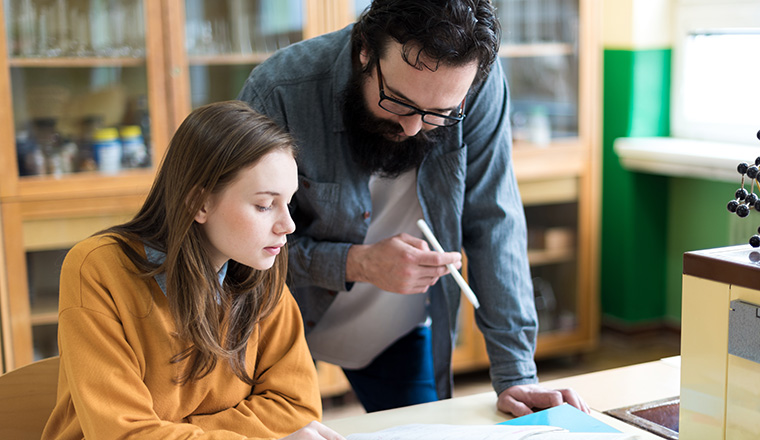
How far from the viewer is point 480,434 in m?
1.10

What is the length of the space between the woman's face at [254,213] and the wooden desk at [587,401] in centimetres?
31

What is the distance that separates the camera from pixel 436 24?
1.22 metres

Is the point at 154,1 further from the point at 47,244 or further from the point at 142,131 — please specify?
the point at 47,244

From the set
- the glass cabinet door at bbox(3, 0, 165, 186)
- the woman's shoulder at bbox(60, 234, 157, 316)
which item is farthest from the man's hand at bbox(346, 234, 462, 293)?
the glass cabinet door at bbox(3, 0, 165, 186)

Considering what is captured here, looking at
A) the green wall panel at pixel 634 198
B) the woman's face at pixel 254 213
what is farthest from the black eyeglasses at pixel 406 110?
the green wall panel at pixel 634 198

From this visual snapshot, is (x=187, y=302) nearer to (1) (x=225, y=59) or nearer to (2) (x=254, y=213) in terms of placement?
(2) (x=254, y=213)

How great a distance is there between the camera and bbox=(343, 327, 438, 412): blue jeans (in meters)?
1.69

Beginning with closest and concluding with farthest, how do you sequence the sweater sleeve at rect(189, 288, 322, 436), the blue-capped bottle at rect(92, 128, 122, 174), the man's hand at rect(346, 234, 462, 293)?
the sweater sleeve at rect(189, 288, 322, 436), the man's hand at rect(346, 234, 462, 293), the blue-capped bottle at rect(92, 128, 122, 174)

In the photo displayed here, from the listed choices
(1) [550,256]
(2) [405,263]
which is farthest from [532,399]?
(1) [550,256]

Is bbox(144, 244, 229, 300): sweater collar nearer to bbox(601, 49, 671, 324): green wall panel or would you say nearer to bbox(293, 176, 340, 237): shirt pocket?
bbox(293, 176, 340, 237): shirt pocket

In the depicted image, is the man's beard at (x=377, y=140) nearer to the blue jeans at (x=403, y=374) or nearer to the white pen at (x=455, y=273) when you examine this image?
the white pen at (x=455, y=273)

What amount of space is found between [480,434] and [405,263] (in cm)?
37

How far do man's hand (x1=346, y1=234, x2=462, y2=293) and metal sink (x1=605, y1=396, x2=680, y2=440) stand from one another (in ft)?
1.16

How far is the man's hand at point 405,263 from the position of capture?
1375mm
